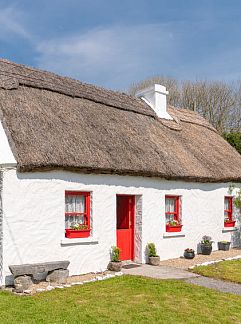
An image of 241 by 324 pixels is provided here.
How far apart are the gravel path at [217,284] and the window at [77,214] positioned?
9.96 ft

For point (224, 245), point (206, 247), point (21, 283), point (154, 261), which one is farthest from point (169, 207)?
point (21, 283)

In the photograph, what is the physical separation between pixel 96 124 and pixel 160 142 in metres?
2.87

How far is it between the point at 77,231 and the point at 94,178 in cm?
152

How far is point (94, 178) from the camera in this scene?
11.3 meters

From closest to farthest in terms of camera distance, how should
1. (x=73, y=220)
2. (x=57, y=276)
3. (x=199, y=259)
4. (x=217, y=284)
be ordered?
(x=57, y=276)
(x=217, y=284)
(x=73, y=220)
(x=199, y=259)

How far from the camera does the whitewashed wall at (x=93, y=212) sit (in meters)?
9.56

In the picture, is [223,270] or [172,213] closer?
[223,270]

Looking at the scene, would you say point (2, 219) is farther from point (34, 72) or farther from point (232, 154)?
point (232, 154)

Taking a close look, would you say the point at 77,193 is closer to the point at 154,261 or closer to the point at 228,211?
the point at 154,261

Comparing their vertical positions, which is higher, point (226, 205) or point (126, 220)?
point (226, 205)

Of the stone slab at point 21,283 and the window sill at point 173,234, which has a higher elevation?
the window sill at point 173,234

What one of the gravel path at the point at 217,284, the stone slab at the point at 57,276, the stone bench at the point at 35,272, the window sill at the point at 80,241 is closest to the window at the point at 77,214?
the window sill at the point at 80,241

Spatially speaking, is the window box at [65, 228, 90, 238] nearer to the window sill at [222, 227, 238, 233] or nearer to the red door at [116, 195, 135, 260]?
the red door at [116, 195, 135, 260]

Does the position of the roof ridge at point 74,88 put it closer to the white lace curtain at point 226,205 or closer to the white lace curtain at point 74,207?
the white lace curtain at point 74,207
